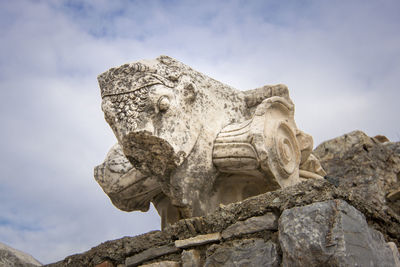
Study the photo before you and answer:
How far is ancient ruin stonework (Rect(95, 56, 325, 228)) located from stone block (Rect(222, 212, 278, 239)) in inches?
25.9

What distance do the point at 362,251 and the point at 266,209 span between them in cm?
56

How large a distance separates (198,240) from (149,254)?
1.27 feet

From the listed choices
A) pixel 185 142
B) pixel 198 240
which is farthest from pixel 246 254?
pixel 185 142

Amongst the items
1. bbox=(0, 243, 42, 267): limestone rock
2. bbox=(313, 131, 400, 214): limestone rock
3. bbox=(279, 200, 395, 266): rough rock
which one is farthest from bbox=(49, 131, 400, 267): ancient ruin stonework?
bbox=(313, 131, 400, 214): limestone rock

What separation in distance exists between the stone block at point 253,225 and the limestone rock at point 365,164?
2.99 metres

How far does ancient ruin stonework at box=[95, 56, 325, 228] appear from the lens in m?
3.33

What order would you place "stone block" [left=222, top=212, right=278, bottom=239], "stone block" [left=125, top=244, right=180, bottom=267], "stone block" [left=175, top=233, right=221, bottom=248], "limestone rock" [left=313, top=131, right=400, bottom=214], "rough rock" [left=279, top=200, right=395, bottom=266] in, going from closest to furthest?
"rough rock" [left=279, top=200, right=395, bottom=266] → "stone block" [left=222, top=212, right=278, bottom=239] → "stone block" [left=175, top=233, right=221, bottom=248] → "stone block" [left=125, top=244, right=180, bottom=267] → "limestone rock" [left=313, top=131, right=400, bottom=214]

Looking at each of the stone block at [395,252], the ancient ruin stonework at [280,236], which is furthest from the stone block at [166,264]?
the stone block at [395,252]

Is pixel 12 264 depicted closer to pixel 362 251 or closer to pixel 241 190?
pixel 241 190

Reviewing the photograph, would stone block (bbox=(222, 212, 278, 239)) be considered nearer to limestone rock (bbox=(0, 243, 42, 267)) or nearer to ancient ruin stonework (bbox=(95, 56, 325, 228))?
ancient ruin stonework (bbox=(95, 56, 325, 228))

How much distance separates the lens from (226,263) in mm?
2627

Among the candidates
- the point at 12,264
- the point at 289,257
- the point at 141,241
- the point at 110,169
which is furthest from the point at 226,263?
the point at 12,264

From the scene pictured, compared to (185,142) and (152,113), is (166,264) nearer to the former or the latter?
(185,142)

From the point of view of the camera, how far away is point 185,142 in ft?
11.1
